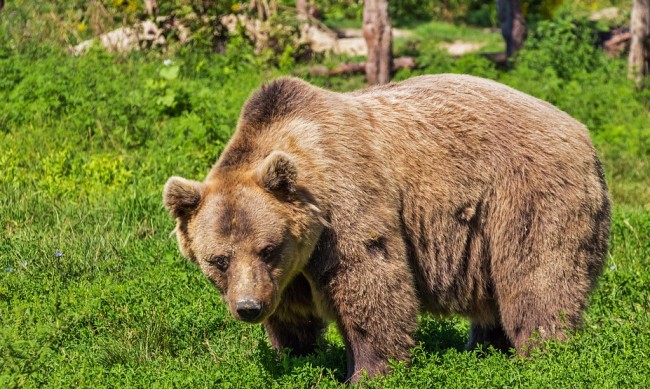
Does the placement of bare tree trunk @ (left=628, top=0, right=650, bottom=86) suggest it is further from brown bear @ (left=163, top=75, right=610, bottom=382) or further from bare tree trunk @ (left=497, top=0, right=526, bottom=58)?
brown bear @ (left=163, top=75, right=610, bottom=382)

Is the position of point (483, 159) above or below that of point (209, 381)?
above

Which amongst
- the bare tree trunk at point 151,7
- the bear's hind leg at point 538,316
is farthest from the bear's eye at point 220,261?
the bare tree trunk at point 151,7

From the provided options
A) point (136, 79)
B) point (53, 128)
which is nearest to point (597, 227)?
point (53, 128)

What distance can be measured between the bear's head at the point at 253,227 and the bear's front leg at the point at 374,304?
0.88 ft

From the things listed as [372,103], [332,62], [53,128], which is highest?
[372,103]

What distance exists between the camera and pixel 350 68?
1470 cm

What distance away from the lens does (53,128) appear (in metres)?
10.2

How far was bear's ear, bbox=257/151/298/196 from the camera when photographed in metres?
5.43

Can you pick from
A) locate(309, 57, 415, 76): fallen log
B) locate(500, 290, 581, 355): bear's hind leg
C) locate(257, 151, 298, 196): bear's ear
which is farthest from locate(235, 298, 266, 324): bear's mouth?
locate(309, 57, 415, 76): fallen log

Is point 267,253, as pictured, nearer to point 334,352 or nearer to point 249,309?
point 249,309

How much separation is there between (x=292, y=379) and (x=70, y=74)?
6.55 metres

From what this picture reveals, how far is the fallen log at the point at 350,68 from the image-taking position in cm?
1429

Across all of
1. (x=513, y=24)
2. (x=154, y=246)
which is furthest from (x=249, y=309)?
(x=513, y=24)

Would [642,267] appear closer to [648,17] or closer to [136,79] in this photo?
[136,79]
